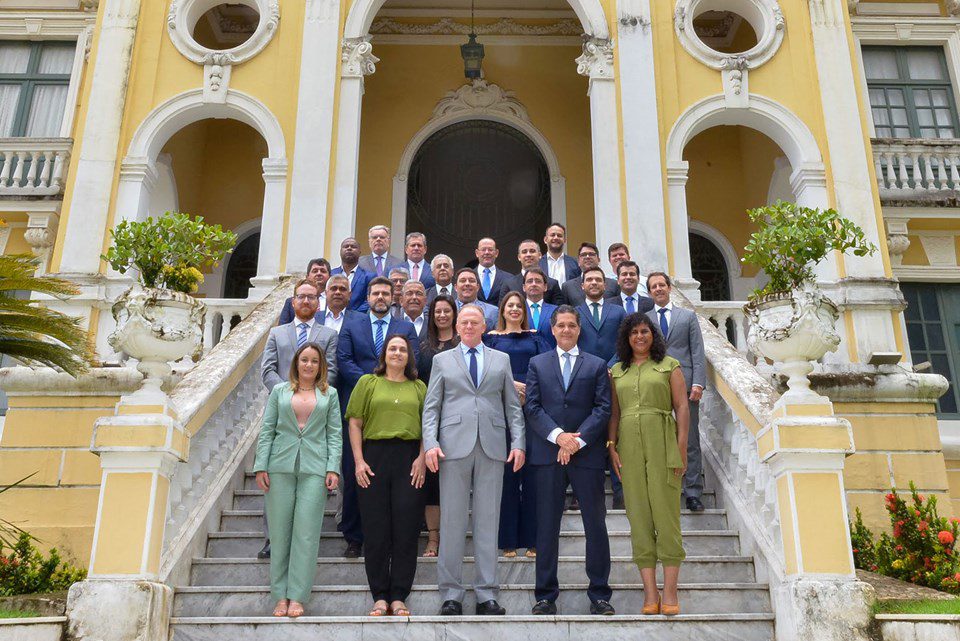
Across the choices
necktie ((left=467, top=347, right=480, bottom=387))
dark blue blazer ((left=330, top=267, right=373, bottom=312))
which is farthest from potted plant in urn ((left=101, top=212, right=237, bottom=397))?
necktie ((left=467, top=347, right=480, bottom=387))

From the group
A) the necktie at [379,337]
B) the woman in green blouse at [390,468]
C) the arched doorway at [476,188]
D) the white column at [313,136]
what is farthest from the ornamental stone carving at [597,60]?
the woman in green blouse at [390,468]

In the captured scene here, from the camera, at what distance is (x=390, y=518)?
580 cm

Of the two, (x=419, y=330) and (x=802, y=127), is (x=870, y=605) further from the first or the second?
(x=802, y=127)

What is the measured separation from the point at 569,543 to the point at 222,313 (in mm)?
5845

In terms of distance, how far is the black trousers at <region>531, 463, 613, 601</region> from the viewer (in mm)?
5660

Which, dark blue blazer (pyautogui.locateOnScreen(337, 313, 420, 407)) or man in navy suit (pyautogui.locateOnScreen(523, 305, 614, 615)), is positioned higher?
dark blue blazer (pyautogui.locateOnScreen(337, 313, 420, 407))

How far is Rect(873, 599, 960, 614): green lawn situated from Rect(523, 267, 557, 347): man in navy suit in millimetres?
3007

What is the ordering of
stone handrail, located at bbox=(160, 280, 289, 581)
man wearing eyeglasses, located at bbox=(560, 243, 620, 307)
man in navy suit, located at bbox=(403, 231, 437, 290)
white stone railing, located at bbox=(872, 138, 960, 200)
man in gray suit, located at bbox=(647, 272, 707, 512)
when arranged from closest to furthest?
stone handrail, located at bbox=(160, 280, 289, 581) → man in gray suit, located at bbox=(647, 272, 707, 512) → man wearing eyeglasses, located at bbox=(560, 243, 620, 307) → man in navy suit, located at bbox=(403, 231, 437, 290) → white stone railing, located at bbox=(872, 138, 960, 200)

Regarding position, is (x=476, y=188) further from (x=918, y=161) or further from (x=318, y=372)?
(x=318, y=372)

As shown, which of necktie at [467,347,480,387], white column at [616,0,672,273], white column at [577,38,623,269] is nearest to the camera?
necktie at [467,347,480,387]

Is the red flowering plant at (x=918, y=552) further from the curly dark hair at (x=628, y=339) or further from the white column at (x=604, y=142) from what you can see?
the white column at (x=604, y=142)

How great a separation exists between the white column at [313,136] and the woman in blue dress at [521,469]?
203 inches

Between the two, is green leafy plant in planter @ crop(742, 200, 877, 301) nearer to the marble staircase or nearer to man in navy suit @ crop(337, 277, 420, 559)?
the marble staircase

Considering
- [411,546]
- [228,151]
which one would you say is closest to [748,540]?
[411,546]
